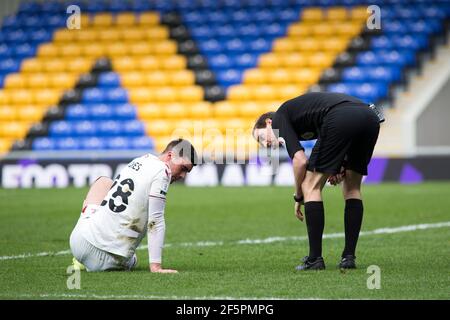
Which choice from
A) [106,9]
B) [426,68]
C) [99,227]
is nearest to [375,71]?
[426,68]

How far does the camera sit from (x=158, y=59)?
24375mm

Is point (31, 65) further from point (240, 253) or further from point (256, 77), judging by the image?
point (240, 253)

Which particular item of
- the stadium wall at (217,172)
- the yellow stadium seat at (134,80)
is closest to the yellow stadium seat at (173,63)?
the yellow stadium seat at (134,80)

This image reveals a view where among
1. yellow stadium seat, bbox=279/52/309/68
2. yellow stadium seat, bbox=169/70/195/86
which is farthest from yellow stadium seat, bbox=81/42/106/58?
yellow stadium seat, bbox=279/52/309/68

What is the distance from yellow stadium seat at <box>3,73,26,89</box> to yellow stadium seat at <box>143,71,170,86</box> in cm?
322

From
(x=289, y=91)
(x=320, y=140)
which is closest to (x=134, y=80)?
(x=289, y=91)

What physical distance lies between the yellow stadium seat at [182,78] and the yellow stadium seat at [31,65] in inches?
142

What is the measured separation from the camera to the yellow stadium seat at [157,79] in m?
23.8

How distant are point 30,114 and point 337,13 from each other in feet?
26.0

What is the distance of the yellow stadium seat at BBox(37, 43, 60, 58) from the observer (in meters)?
25.1

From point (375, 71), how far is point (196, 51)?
4589 mm

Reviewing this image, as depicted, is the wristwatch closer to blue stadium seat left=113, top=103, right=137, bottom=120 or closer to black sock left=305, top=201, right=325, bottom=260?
black sock left=305, top=201, right=325, bottom=260

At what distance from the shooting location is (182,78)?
78.0 ft

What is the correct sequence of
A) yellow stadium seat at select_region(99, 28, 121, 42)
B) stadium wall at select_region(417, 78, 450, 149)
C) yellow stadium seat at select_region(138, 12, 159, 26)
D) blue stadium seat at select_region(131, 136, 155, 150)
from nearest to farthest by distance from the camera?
stadium wall at select_region(417, 78, 450, 149)
blue stadium seat at select_region(131, 136, 155, 150)
yellow stadium seat at select_region(99, 28, 121, 42)
yellow stadium seat at select_region(138, 12, 159, 26)
